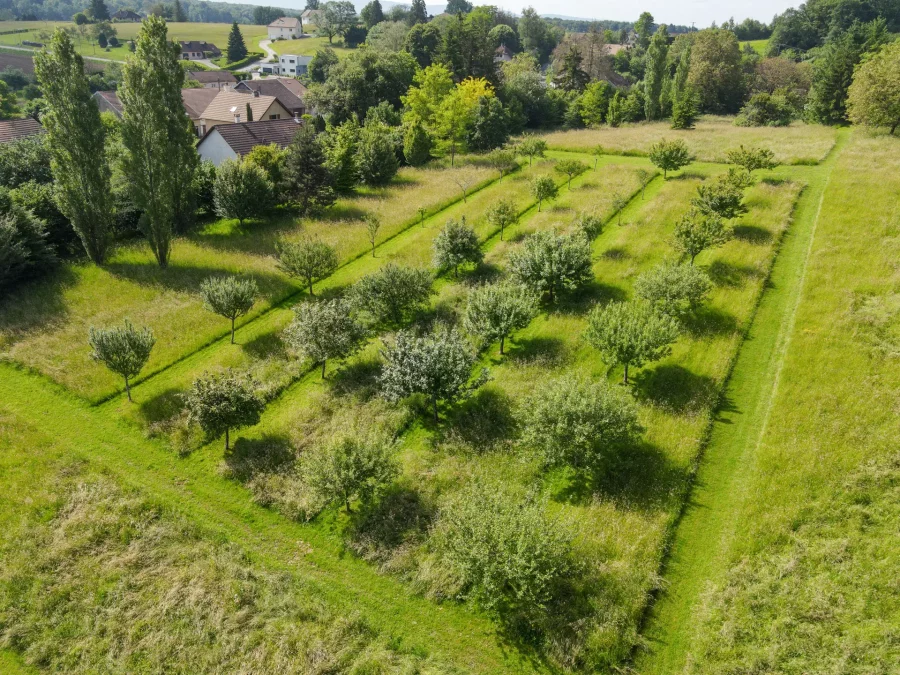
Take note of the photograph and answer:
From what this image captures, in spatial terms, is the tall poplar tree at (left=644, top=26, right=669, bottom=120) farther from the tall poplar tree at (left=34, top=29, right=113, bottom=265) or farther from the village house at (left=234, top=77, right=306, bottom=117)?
the tall poplar tree at (left=34, top=29, right=113, bottom=265)

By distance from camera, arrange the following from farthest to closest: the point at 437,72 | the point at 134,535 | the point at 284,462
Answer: the point at 437,72 → the point at 284,462 → the point at 134,535

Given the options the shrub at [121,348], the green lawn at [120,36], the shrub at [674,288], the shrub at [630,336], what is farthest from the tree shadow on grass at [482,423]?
the green lawn at [120,36]

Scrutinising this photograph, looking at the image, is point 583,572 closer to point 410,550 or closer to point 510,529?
point 510,529

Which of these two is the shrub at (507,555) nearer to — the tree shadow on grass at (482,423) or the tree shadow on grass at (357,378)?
the tree shadow on grass at (482,423)

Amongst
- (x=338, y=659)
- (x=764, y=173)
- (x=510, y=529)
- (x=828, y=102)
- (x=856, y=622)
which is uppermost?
(x=828, y=102)

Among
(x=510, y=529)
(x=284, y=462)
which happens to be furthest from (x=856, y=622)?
(x=284, y=462)

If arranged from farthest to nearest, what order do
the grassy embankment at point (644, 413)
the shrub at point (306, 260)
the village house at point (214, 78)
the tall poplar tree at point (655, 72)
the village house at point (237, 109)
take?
the village house at point (214, 78), the tall poplar tree at point (655, 72), the village house at point (237, 109), the shrub at point (306, 260), the grassy embankment at point (644, 413)
